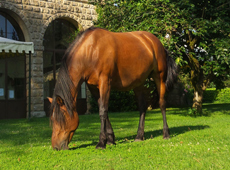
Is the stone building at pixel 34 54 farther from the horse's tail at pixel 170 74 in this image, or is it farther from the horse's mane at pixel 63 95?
the horse's mane at pixel 63 95

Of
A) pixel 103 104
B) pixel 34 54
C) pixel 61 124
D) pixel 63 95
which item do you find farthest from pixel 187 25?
pixel 34 54

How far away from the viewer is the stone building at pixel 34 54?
1379 cm

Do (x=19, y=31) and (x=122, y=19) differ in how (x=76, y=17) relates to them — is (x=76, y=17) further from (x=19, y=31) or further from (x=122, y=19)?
(x=122, y=19)

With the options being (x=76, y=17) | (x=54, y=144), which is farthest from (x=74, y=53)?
(x=76, y=17)

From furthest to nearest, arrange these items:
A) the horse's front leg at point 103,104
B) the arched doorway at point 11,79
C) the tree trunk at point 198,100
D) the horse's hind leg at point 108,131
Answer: the arched doorway at point 11,79, the tree trunk at point 198,100, the horse's hind leg at point 108,131, the horse's front leg at point 103,104

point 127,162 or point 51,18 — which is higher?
point 51,18

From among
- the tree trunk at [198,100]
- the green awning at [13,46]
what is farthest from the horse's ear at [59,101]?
the tree trunk at [198,100]

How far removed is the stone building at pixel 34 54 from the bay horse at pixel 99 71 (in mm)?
9160

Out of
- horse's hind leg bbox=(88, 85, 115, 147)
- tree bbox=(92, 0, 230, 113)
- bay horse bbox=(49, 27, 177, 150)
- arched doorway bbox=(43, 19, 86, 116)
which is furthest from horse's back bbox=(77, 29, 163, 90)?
arched doorway bbox=(43, 19, 86, 116)

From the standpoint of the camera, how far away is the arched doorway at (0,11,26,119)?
13.8m

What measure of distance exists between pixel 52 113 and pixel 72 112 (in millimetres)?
344

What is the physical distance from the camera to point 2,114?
13734 mm

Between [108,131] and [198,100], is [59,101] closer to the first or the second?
[108,131]

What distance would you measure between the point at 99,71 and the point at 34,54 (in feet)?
32.9
